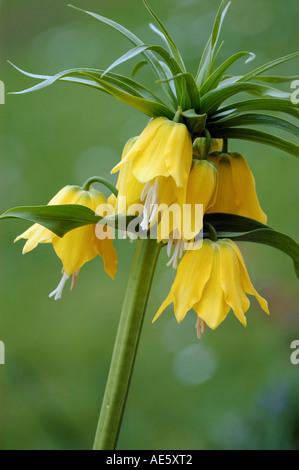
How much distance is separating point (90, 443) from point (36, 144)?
1129 millimetres

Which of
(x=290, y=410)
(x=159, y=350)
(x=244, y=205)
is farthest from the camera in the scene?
(x=159, y=350)

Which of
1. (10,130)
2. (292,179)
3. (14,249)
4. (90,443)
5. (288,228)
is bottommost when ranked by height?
(90,443)

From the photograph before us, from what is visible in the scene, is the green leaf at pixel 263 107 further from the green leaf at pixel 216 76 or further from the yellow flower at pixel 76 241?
the yellow flower at pixel 76 241

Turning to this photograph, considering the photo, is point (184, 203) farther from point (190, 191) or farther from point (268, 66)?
point (268, 66)

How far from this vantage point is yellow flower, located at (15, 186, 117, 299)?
60cm

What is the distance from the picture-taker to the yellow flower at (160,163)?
0.50 meters

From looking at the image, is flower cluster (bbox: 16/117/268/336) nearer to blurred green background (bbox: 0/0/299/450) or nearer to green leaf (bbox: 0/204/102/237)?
green leaf (bbox: 0/204/102/237)

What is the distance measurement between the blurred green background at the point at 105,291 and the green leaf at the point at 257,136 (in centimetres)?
121

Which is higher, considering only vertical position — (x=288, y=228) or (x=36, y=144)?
(x=36, y=144)

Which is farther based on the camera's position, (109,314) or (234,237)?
(109,314)

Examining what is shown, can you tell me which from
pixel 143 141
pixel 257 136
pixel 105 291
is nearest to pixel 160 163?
pixel 143 141
